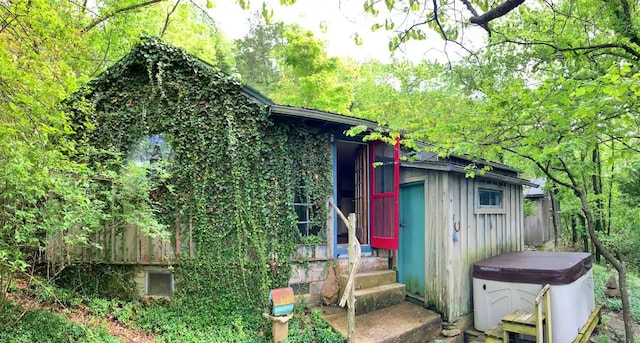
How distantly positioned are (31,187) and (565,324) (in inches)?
258

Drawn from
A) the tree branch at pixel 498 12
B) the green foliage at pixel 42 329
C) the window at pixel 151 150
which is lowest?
the green foliage at pixel 42 329

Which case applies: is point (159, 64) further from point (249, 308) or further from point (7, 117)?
point (249, 308)

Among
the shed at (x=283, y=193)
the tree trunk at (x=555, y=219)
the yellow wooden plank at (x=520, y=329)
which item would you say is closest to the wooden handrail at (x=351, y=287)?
the shed at (x=283, y=193)

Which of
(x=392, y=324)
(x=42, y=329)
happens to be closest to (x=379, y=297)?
(x=392, y=324)

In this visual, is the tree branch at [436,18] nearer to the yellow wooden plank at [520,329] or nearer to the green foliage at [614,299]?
the yellow wooden plank at [520,329]

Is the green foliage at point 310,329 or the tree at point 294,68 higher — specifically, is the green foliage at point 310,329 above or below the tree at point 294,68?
below

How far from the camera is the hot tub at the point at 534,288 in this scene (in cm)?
489

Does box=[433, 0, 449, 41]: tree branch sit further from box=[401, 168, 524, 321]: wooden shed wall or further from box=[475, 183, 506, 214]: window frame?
box=[475, 183, 506, 214]: window frame

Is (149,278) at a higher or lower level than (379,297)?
higher

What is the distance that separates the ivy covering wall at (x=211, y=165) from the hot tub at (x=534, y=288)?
3.09m

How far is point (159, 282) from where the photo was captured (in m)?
5.26

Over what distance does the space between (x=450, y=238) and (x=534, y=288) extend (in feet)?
4.21

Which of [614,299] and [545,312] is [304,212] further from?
[614,299]

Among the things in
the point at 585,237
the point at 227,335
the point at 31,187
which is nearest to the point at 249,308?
the point at 227,335
